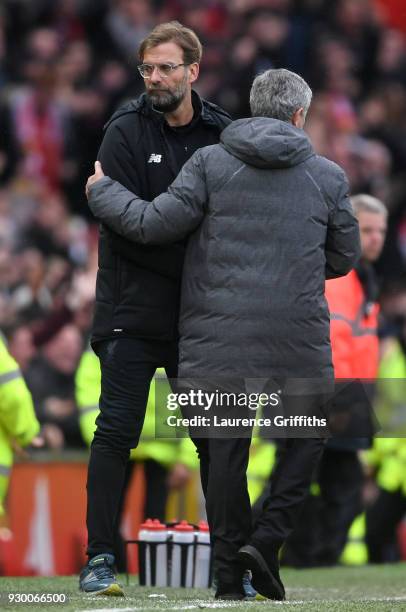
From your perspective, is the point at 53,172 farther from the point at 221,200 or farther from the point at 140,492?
the point at 221,200

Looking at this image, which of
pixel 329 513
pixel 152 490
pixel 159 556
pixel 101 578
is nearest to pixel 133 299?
pixel 101 578

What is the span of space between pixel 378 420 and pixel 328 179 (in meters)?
3.68

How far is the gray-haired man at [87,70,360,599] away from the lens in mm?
5715

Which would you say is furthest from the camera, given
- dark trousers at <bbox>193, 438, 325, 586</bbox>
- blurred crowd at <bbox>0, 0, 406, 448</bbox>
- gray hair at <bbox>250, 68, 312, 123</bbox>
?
blurred crowd at <bbox>0, 0, 406, 448</bbox>

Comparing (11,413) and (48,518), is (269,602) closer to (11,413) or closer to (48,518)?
(11,413)

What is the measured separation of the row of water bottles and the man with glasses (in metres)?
0.95

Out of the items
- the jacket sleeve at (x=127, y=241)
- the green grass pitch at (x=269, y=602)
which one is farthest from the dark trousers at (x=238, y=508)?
the jacket sleeve at (x=127, y=241)

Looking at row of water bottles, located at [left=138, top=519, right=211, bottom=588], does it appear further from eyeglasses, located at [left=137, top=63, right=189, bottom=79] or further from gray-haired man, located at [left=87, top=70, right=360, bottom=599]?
eyeglasses, located at [left=137, top=63, right=189, bottom=79]

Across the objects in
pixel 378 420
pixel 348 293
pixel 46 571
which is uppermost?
pixel 348 293

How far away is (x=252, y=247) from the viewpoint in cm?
573

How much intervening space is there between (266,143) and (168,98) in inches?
24.2

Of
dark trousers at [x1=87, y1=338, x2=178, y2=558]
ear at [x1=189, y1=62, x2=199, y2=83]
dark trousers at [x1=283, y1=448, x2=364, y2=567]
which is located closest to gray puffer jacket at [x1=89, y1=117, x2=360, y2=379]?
dark trousers at [x1=87, y1=338, x2=178, y2=558]

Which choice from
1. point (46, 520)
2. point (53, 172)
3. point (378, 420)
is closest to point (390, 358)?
point (378, 420)

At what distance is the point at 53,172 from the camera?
1514 cm
